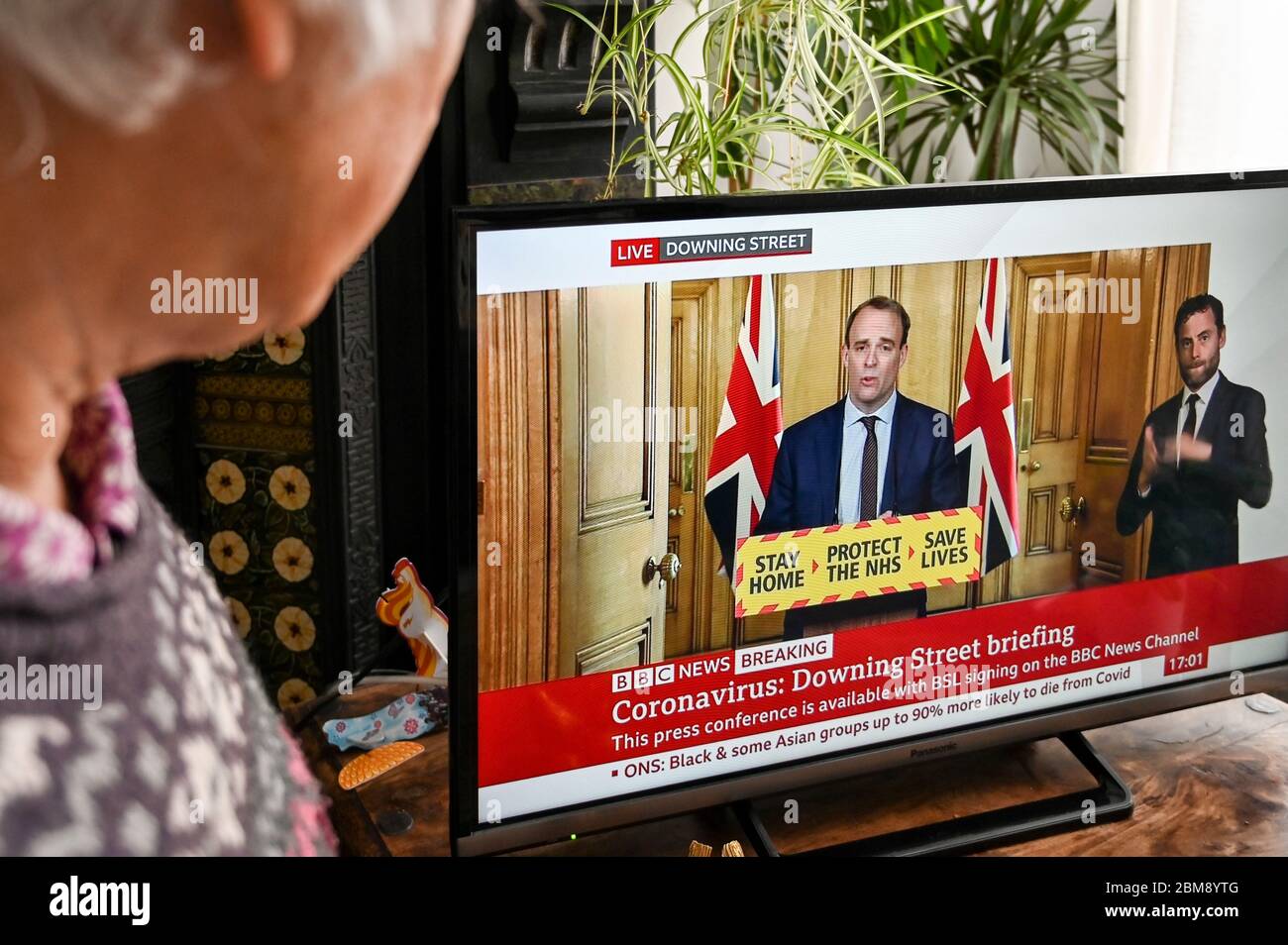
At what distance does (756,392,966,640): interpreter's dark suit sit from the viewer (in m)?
1.18

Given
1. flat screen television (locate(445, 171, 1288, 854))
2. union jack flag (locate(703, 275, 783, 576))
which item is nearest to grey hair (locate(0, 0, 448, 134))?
flat screen television (locate(445, 171, 1288, 854))

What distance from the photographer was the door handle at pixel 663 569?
1.15 metres

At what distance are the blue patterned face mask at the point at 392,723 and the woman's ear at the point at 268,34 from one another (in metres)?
1.13

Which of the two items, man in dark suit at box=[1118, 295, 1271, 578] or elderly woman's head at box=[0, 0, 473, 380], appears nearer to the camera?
elderly woman's head at box=[0, 0, 473, 380]

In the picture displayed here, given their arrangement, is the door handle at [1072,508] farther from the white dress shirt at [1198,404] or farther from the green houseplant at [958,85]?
the green houseplant at [958,85]

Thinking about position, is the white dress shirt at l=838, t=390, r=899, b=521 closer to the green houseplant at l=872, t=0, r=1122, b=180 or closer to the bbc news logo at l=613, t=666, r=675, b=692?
the bbc news logo at l=613, t=666, r=675, b=692

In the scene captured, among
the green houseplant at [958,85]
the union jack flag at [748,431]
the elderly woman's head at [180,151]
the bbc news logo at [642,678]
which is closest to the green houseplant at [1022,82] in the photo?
the green houseplant at [958,85]

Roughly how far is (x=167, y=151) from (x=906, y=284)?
93cm

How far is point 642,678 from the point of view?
45.9 inches

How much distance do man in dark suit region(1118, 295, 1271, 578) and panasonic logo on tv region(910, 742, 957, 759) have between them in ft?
0.90
